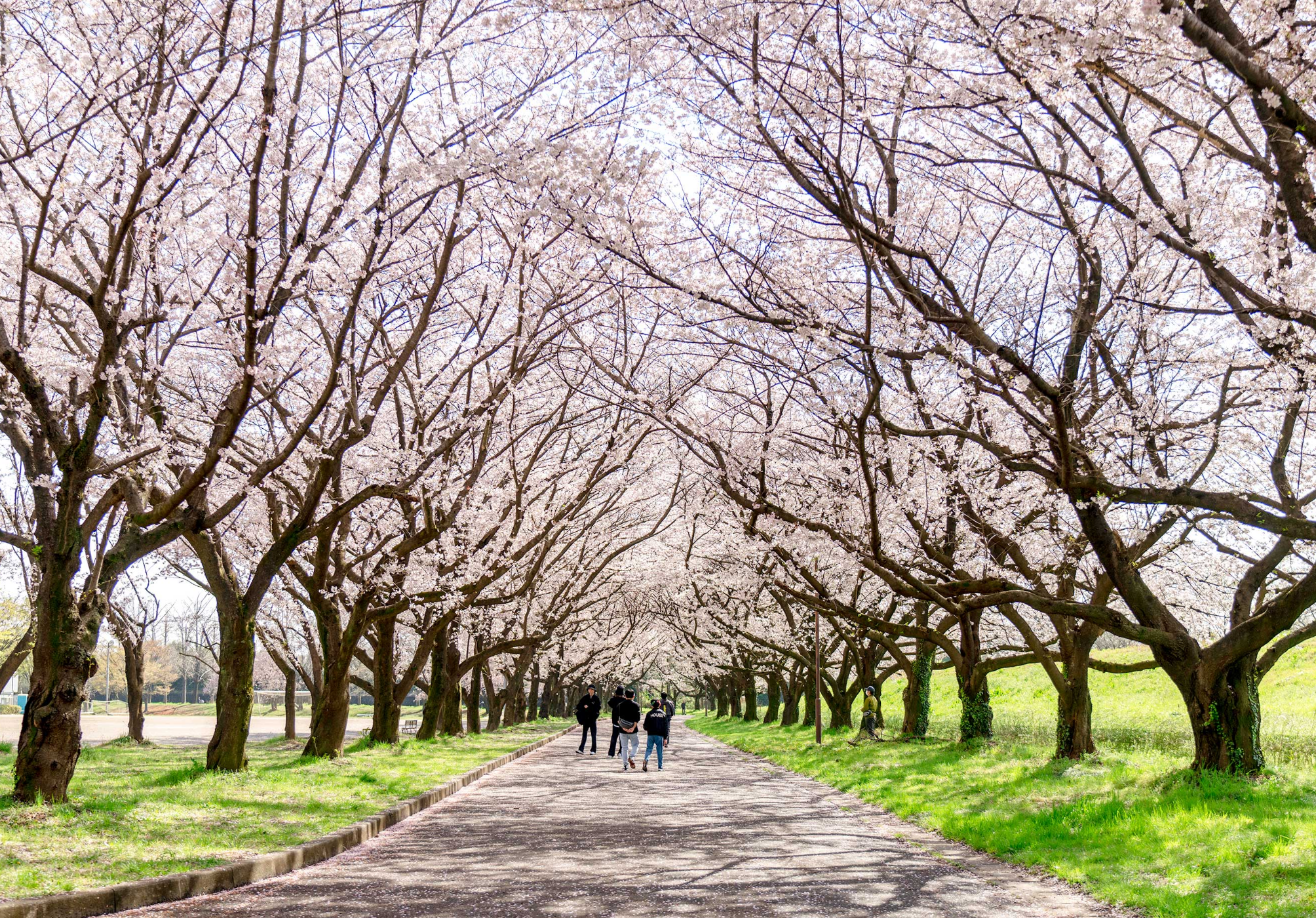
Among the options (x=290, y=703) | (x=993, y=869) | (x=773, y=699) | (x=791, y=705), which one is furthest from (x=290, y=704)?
(x=993, y=869)

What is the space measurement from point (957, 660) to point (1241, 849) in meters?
14.3

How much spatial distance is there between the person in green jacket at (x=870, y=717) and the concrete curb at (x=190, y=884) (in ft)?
61.0

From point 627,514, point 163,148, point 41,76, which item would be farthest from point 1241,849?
point 627,514

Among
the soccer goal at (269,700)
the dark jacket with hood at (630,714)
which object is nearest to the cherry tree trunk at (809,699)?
the dark jacket with hood at (630,714)

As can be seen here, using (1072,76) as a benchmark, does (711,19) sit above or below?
above

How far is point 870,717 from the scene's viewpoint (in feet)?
91.1

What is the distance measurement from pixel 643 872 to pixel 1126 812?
17.8 ft

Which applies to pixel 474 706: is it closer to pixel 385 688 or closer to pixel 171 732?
pixel 385 688

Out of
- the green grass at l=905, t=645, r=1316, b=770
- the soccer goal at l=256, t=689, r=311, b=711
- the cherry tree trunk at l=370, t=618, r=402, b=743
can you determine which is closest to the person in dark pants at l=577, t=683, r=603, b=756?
the cherry tree trunk at l=370, t=618, r=402, b=743

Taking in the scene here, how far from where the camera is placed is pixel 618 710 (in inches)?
934

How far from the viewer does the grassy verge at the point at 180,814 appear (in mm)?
7301

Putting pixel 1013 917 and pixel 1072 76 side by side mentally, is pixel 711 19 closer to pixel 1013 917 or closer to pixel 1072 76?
→ pixel 1072 76

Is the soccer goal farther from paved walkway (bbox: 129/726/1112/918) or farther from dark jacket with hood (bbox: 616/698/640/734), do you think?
paved walkway (bbox: 129/726/1112/918)

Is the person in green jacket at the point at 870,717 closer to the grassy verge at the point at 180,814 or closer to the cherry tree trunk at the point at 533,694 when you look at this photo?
the grassy verge at the point at 180,814
